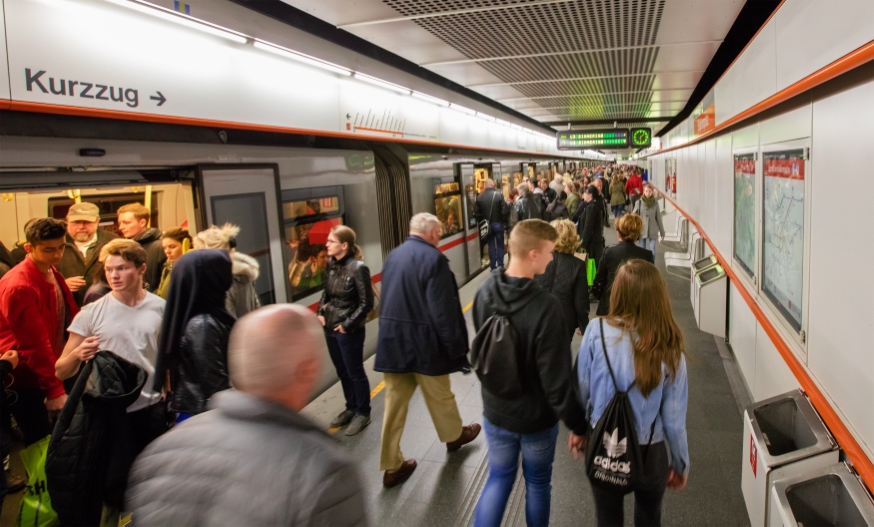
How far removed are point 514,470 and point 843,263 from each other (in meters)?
1.60

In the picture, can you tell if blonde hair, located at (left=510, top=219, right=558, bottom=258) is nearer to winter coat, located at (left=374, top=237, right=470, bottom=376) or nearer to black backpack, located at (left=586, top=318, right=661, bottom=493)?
black backpack, located at (left=586, top=318, right=661, bottom=493)

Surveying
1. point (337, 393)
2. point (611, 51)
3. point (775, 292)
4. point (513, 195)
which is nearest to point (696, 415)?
point (775, 292)

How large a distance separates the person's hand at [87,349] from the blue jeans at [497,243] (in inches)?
297

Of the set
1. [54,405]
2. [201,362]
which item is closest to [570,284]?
[201,362]

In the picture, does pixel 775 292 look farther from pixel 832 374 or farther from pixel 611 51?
pixel 611 51

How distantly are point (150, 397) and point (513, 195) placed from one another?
875cm

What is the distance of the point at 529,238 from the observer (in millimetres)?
2604

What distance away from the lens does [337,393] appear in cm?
509

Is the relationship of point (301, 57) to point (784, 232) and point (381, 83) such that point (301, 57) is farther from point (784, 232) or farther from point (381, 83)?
point (784, 232)

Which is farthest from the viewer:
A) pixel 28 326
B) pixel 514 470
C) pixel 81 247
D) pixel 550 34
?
pixel 81 247

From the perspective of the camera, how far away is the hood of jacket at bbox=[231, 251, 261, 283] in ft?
12.2

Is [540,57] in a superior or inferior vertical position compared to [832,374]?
superior

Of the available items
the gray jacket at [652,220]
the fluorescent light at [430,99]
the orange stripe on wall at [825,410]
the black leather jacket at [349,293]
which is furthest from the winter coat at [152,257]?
the gray jacket at [652,220]

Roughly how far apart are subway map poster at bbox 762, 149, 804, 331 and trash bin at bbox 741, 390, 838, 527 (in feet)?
1.49
